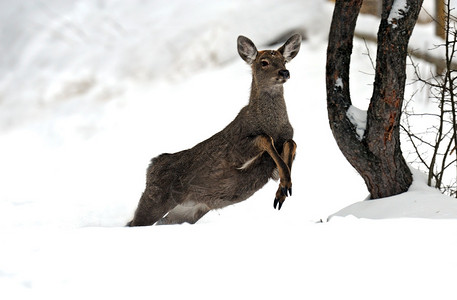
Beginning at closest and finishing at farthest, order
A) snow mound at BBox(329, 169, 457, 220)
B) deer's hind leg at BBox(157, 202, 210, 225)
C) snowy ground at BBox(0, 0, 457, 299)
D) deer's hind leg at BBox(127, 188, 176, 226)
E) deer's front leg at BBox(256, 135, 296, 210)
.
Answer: snowy ground at BBox(0, 0, 457, 299) → snow mound at BBox(329, 169, 457, 220) → deer's front leg at BBox(256, 135, 296, 210) → deer's hind leg at BBox(127, 188, 176, 226) → deer's hind leg at BBox(157, 202, 210, 225)

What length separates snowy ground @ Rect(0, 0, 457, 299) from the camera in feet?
14.1

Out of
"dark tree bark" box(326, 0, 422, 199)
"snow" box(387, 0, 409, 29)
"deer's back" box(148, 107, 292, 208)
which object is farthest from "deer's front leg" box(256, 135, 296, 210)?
"snow" box(387, 0, 409, 29)

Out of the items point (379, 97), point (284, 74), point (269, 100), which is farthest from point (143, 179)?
point (379, 97)

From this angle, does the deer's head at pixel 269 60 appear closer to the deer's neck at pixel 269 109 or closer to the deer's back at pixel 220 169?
the deer's neck at pixel 269 109

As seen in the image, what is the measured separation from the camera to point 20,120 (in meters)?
13.9

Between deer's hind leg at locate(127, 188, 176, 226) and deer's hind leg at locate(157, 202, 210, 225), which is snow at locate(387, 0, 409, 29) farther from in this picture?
deer's hind leg at locate(127, 188, 176, 226)

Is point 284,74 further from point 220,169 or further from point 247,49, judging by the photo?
point 220,169

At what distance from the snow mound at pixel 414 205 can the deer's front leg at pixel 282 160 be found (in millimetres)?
732

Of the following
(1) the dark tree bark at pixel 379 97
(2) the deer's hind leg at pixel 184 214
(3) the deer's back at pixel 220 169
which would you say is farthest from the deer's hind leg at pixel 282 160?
(2) the deer's hind leg at pixel 184 214

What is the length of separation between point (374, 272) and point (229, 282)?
910 mm

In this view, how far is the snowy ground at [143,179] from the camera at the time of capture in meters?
4.29

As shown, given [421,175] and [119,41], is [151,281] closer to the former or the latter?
[421,175]

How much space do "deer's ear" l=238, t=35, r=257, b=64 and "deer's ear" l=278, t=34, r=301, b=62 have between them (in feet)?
0.86

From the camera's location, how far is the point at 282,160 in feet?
20.7
